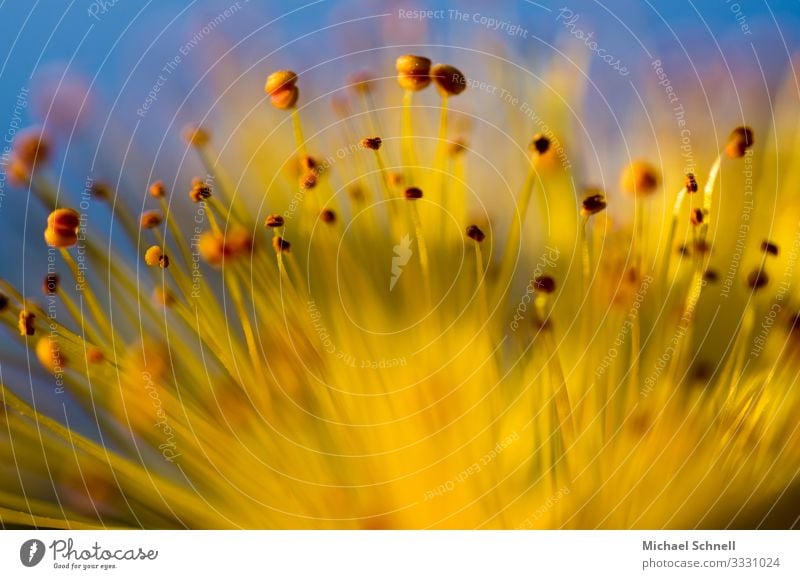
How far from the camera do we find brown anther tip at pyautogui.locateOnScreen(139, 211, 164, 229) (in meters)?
0.80

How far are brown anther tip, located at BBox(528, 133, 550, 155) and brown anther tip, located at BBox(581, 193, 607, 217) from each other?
6 cm

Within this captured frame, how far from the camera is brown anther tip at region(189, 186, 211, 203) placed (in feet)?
2.63

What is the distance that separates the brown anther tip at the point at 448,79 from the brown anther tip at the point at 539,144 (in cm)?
8

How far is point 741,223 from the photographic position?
811 mm

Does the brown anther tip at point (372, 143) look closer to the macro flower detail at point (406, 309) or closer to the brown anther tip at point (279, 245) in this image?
the macro flower detail at point (406, 309)

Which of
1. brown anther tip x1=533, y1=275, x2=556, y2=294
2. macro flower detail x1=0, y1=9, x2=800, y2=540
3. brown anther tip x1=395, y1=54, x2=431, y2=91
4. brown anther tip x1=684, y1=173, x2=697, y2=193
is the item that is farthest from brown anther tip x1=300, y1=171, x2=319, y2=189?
brown anther tip x1=684, y1=173, x2=697, y2=193

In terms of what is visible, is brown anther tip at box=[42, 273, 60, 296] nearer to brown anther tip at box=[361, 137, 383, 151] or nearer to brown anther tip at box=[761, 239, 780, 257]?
brown anther tip at box=[361, 137, 383, 151]

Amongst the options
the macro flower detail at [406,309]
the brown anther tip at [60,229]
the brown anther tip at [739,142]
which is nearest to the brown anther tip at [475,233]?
the macro flower detail at [406,309]

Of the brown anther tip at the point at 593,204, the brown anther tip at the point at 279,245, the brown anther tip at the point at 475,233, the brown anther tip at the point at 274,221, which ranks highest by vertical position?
the brown anther tip at the point at 593,204

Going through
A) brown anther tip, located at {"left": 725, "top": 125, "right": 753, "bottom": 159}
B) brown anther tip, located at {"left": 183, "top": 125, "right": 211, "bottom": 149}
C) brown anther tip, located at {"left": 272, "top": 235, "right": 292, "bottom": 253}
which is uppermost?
brown anther tip, located at {"left": 183, "top": 125, "right": 211, "bottom": 149}

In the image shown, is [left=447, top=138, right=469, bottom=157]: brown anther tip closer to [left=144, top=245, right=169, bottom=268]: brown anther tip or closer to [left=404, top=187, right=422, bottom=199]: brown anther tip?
[left=404, top=187, right=422, bottom=199]: brown anther tip

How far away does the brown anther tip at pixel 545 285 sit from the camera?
81 centimetres

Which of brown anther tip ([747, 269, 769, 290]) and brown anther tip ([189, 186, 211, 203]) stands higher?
brown anther tip ([189, 186, 211, 203])
